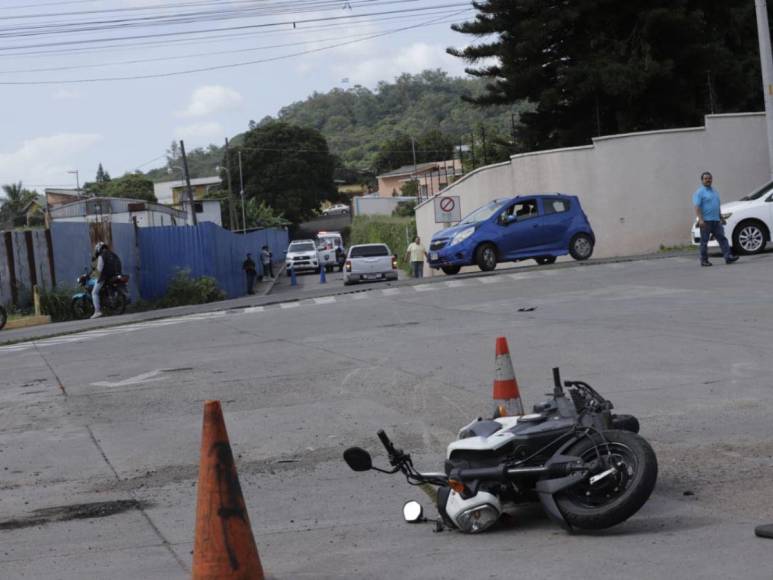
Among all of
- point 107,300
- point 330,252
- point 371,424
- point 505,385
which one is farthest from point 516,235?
point 330,252

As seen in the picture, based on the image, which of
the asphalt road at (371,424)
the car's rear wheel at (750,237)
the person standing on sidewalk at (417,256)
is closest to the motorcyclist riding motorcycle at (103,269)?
the asphalt road at (371,424)

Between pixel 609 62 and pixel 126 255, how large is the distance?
54.7 ft

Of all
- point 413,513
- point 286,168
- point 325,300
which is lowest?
point 413,513

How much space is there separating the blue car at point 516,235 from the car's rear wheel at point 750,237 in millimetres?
5267

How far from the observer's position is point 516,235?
28.4 metres

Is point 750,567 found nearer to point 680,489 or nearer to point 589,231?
point 680,489

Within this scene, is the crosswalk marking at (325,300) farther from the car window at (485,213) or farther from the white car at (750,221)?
the white car at (750,221)

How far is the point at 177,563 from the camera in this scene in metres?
6.18

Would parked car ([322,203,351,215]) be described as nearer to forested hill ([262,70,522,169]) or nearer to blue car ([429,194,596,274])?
forested hill ([262,70,522,169])

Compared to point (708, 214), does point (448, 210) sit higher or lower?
higher

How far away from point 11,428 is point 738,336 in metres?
7.94

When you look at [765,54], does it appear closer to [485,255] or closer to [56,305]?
[485,255]

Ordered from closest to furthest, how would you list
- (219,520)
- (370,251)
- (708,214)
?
(219,520)
(708,214)
(370,251)

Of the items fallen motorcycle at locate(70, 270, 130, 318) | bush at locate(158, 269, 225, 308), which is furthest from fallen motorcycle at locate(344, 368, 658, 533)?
bush at locate(158, 269, 225, 308)
